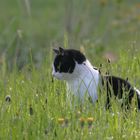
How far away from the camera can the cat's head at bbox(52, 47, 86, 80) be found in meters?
5.75

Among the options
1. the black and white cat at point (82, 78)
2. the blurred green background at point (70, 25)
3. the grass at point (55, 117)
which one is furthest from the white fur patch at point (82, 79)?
the blurred green background at point (70, 25)

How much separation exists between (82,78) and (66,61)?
194 millimetres

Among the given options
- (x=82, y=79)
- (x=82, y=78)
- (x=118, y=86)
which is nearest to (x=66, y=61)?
(x=82, y=78)

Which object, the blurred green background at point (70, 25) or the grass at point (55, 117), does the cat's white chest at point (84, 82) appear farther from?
the blurred green background at point (70, 25)

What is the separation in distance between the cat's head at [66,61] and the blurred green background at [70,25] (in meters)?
2.68

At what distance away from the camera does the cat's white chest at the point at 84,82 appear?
5.47 meters

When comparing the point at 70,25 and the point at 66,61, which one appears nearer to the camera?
the point at 66,61

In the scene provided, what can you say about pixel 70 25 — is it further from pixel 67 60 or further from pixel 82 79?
A: pixel 82 79

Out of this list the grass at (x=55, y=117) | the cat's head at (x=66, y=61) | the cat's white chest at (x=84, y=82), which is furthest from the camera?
the cat's head at (x=66, y=61)

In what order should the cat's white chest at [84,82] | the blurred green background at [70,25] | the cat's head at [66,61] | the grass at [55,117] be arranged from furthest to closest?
the blurred green background at [70,25], the cat's head at [66,61], the cat's white chest at [84,82], the grass at [55,117]

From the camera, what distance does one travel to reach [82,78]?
18.7 feet

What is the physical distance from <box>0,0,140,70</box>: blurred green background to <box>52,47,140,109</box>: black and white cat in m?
2.70

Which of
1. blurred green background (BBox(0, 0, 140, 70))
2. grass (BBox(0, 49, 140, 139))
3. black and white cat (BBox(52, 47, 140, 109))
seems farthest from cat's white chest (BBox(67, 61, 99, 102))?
blurred green background (BBox(0, 0, 140, 70))

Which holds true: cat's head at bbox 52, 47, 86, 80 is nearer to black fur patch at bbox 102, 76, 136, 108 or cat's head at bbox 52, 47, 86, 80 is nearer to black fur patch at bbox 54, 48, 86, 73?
black fur patch at bbox 54, 48, 86, 73
